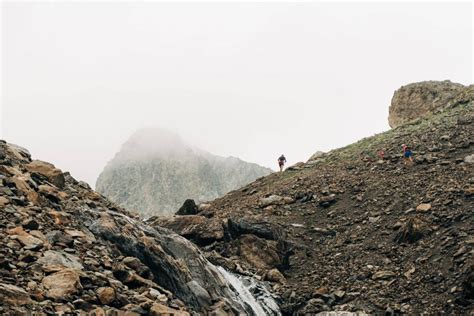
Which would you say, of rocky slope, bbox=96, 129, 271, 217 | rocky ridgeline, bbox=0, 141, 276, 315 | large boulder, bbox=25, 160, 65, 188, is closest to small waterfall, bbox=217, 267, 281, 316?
rocky ridgeline, bbox=0, 141, 276, 315

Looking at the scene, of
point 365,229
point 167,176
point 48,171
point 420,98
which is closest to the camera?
point 48,171

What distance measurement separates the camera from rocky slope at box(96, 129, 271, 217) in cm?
14438

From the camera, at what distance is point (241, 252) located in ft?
90.2

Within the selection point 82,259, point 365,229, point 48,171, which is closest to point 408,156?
point 365,229

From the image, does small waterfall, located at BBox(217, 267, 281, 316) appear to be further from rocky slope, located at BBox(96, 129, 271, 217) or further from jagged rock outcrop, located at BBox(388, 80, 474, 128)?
rocky slope, located at BBox(96, 129, 271, 217)

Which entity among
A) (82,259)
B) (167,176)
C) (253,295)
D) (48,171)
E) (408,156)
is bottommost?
(253,295)

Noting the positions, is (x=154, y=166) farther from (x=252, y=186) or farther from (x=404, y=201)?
(x=404, y=201)

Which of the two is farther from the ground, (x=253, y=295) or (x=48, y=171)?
(x=48, y=171)

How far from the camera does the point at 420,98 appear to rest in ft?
194

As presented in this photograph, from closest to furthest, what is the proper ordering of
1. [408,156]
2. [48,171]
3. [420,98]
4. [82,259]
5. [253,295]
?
[82,259] → [48,171] → [253,295] → [408,156] → [420,98]

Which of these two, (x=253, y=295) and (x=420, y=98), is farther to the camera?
(x=420, y=98)

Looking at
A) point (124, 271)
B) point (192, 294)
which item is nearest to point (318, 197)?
point (192, 294)

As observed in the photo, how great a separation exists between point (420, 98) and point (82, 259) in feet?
178

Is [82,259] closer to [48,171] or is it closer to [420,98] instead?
[48,171]
